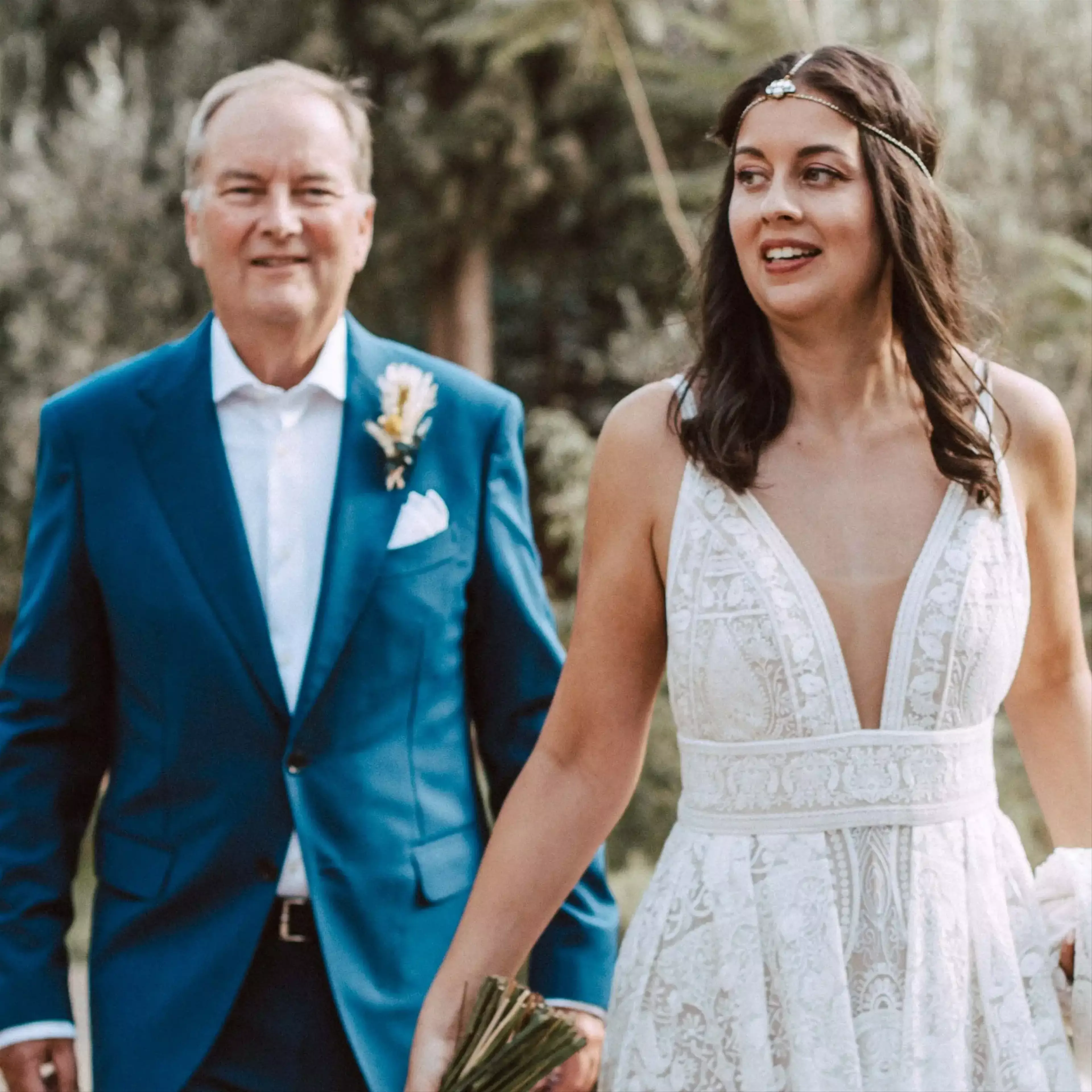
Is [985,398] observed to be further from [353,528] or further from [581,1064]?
[581,1064]

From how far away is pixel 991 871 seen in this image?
229 centimetres

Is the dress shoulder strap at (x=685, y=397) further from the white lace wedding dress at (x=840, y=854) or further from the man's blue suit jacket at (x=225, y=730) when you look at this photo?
the man's blue suit jacket at (x=225, y=730)

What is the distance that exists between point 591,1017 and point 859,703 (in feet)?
3.28

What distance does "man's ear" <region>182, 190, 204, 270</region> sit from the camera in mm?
3139

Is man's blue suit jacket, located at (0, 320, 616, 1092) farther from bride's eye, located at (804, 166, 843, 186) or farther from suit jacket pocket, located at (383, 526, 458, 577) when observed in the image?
bride's eye, located at (804, 166, 843, 186)

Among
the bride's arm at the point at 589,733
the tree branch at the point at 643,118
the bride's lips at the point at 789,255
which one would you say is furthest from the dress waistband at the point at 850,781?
the tree branch at the point at 643,118

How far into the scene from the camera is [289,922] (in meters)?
2.82

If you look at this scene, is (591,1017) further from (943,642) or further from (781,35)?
(781,35)

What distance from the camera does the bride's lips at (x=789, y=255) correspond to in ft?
7.55

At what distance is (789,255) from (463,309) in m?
8.47

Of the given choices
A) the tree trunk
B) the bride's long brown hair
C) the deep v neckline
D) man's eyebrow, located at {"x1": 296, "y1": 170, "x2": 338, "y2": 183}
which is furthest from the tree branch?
the deep v neckline

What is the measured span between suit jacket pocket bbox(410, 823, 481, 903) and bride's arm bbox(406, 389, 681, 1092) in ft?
1.40

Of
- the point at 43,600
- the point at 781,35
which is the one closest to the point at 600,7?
the point at 781,35

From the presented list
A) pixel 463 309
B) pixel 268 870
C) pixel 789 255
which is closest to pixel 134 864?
pixel 268 870
